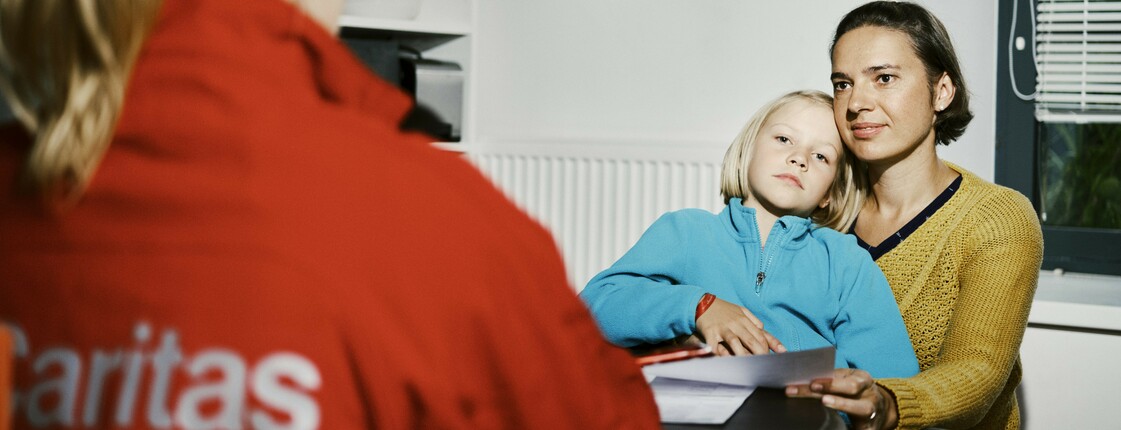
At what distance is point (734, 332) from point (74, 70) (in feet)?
3.03

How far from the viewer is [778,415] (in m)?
1.05

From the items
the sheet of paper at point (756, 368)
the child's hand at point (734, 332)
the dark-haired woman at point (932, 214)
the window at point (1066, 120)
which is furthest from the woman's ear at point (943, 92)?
the window at point (1066, 120)

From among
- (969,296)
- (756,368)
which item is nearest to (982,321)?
(969,296)

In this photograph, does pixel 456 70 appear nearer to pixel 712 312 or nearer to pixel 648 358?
pixel 712 312

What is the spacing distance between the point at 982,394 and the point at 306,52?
115 cm

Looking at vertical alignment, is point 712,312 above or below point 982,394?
above

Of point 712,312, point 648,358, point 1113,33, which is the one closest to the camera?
point 648,358

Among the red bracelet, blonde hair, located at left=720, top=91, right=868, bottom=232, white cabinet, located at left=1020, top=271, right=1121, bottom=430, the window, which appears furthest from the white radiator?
the red bracelet

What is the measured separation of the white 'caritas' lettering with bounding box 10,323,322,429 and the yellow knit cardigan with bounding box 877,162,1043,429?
99 centimetres

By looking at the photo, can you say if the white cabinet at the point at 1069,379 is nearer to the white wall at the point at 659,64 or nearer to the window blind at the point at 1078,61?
the white wall at the point at 659,64

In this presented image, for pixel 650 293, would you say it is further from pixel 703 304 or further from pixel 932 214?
pixel 932 214

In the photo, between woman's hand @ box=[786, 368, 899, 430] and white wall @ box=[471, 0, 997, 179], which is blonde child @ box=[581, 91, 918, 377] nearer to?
woman's hand @ box=[786, 368, 899, 430]

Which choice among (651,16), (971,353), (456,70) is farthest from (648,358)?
(456,70)

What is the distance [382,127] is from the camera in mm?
595
